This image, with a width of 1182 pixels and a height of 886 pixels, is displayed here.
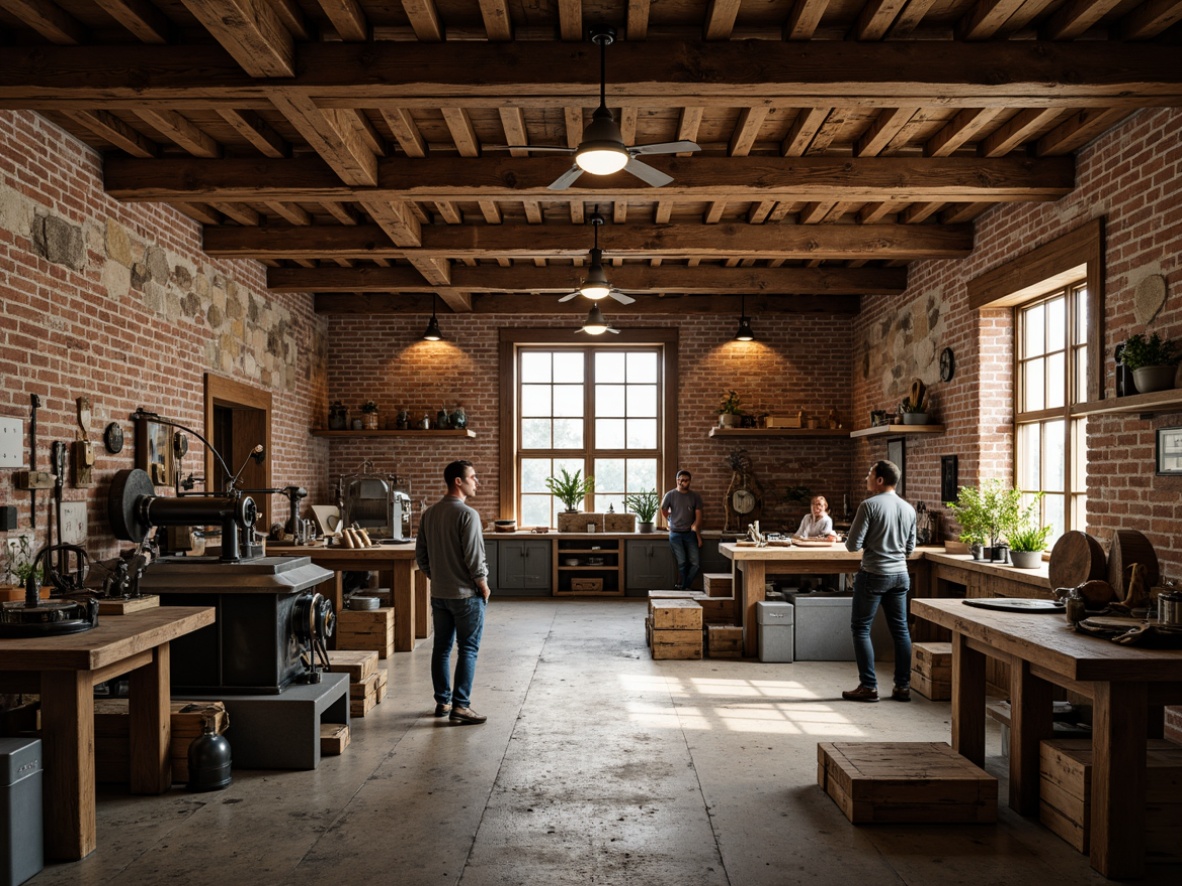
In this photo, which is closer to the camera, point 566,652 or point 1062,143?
point 1062,143

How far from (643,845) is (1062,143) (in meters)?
5.00

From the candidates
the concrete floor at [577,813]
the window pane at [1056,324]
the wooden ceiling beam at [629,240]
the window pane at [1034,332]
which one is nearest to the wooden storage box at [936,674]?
the concrete floor at [577,813]

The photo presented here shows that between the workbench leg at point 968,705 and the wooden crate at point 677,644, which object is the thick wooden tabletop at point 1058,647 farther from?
the wooden crate at point 677,644

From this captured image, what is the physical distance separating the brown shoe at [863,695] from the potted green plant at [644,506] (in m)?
5.26

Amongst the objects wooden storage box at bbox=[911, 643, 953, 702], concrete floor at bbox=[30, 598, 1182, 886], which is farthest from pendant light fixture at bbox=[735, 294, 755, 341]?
concrete floor at bbox=[30, 598, 1182, 886]

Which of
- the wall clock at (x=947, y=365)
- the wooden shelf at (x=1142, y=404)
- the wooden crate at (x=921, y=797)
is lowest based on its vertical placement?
the wooden crate at (x=921, y=797)

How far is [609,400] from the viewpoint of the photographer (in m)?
11.8

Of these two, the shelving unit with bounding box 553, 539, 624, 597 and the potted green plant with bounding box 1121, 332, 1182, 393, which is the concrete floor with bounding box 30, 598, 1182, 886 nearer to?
the potted green plant with bounding box 1121, 332, 1182, 393

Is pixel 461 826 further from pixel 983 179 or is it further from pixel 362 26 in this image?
pixel 983 179

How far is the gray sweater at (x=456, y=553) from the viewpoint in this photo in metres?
5.41

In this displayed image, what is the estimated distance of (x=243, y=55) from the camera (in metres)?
4.17

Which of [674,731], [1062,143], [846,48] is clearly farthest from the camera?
[1062,143]

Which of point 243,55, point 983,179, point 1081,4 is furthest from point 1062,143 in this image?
point 243,55

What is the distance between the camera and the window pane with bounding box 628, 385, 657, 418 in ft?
38.8
